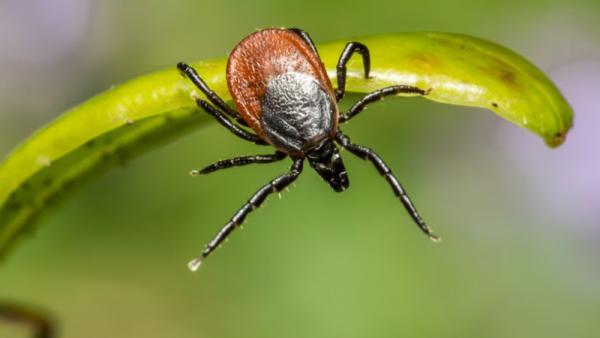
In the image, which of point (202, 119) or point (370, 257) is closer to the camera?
point (202, 119)

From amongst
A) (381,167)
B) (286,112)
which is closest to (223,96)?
(286,112)

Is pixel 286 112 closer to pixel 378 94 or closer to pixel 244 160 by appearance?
pixel 244 160

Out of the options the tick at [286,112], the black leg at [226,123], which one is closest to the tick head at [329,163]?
the tick at [286,112]

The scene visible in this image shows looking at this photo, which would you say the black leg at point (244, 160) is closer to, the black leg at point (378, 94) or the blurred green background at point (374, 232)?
the black leg at point (378, 94)

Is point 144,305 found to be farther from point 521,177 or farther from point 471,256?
point 521,177

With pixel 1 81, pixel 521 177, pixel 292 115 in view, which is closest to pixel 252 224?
pixel 521 177

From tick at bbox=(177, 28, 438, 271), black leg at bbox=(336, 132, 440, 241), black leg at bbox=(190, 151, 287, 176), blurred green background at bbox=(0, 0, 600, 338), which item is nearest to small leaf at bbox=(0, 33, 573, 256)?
tick at bbox=(177, 28, 438, 271)
